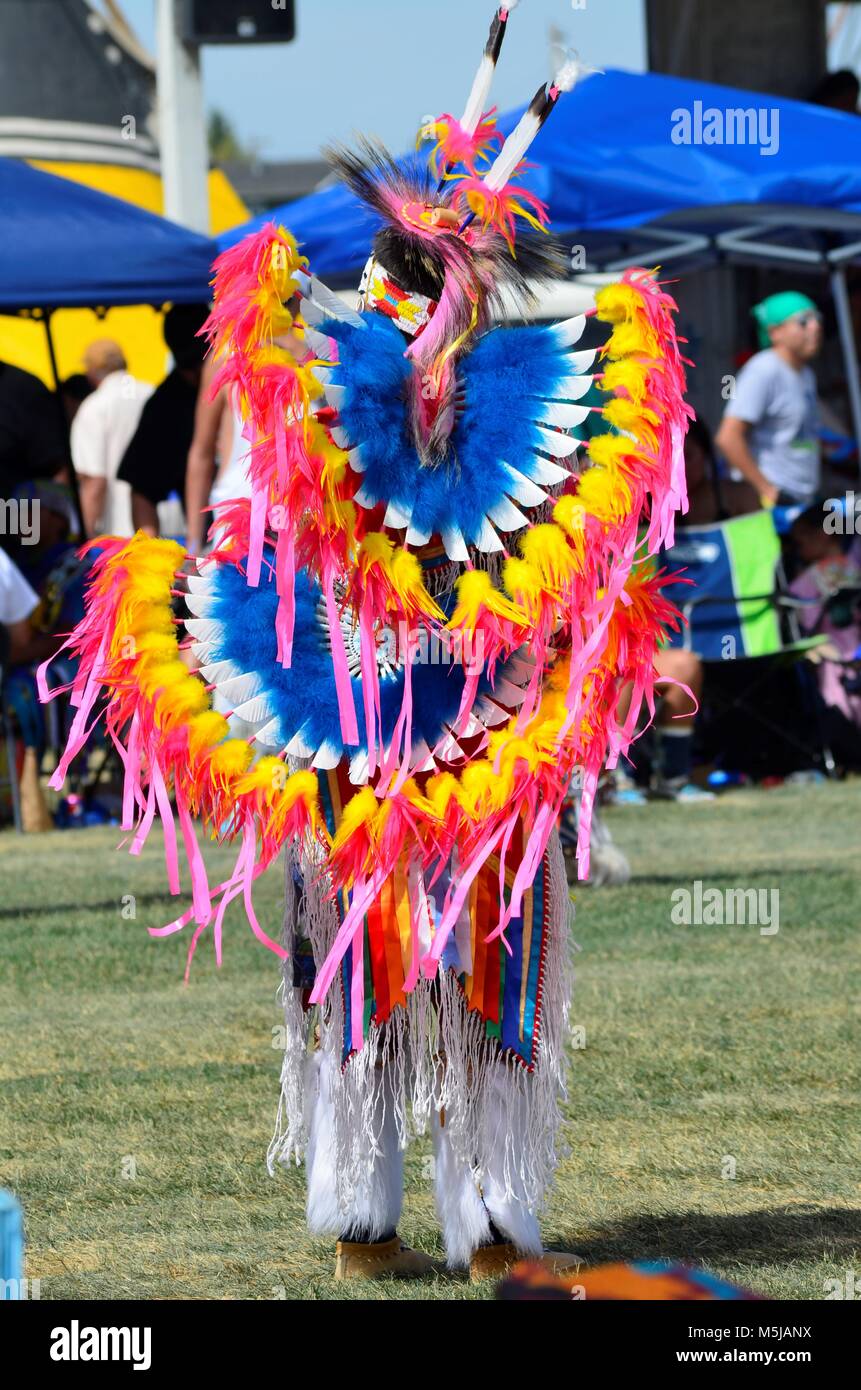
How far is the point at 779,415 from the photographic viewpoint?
35.6 feet

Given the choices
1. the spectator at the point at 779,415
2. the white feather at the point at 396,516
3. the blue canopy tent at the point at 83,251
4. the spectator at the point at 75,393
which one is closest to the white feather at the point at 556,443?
the white feather at the point at 396,516

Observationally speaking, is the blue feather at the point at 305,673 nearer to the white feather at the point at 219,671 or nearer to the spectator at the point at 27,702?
the white feather at the point at 219,671

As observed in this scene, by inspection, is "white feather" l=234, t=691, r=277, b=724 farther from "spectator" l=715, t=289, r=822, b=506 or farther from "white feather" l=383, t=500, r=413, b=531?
"spectator" l=715, t=289, r=822, b=506

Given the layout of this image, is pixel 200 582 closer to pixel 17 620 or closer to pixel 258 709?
pixel 258 709

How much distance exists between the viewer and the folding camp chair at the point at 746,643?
33.7ft

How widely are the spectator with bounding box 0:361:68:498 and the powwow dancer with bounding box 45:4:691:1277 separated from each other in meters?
6.68

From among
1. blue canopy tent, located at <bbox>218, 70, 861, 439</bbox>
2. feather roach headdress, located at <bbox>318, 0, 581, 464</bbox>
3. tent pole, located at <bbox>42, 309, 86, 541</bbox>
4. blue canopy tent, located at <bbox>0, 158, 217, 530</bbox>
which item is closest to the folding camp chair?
blue canopy tent, located at <bbox>218, 70, 861, 439</bbox>

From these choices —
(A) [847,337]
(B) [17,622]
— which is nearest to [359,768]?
(B) [17,622]

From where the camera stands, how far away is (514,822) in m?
3.56

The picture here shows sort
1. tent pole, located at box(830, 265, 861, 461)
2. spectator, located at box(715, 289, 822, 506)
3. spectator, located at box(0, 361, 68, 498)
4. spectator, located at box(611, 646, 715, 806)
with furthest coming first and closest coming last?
tent pole, located at box(830, 265, 861, 461), spectator, located at box(715, 289, 822, 506), spectator, located at box(0, 361, 68, 498), spectator, located at box(611, 646, 715, 806)

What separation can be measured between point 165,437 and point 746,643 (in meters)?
3.02

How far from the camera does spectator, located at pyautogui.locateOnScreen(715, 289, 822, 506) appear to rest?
10.8 metres
